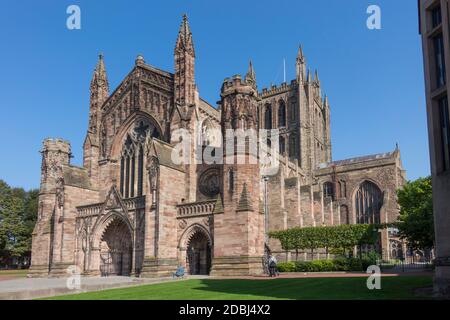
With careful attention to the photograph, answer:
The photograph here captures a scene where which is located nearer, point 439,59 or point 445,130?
point 445,130

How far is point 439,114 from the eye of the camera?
1686 centimetres

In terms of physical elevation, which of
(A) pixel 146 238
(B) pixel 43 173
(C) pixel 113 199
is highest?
(B) pixel 43 173

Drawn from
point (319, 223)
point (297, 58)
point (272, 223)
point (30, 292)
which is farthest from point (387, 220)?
point (30, 292)

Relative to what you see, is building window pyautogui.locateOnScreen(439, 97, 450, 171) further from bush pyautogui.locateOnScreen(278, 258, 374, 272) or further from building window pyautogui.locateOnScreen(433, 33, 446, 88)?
bush pyautogui.locateOnScreen(278, 258, 374, 272)

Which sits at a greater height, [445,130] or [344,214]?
[445,130]

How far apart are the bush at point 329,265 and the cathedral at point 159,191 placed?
3621 millimetres

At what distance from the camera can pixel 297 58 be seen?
7869 centimetres

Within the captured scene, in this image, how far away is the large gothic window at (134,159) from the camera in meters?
39.1

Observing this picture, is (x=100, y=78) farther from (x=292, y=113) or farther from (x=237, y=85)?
(x=292, y=113)

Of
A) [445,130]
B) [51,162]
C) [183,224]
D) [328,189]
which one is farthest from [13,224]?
[445,130]

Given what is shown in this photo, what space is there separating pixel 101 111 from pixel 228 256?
21254mm

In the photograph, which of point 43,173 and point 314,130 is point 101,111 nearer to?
point 43,173

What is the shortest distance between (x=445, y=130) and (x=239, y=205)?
1534 centimetres

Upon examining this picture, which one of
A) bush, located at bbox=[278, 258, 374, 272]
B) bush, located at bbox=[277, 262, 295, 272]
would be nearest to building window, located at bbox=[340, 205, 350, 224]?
bush, located at bbox=[278, 258, 374, 272]
